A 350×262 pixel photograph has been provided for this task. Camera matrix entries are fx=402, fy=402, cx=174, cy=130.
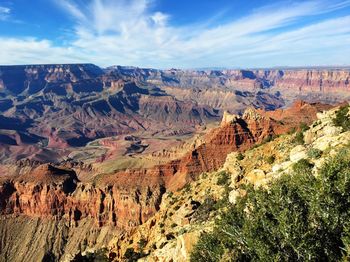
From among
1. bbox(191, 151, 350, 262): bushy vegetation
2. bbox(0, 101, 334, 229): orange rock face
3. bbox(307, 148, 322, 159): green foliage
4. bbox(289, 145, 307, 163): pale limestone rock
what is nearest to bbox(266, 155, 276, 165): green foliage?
bbox(289, 145, 307, 163): pale limestone rock

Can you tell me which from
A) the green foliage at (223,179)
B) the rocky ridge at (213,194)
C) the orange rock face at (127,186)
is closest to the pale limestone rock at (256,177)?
the rocky ridge at (213,194)

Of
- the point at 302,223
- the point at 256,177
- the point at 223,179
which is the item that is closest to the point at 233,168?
the point at 223,179

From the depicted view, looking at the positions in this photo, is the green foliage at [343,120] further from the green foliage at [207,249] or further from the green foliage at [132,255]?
the green foliage at [132,255]

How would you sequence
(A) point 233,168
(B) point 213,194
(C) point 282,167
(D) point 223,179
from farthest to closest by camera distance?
(A) point 233,168 → (D) point 223,179 → (B) point 213,194 → (C) point 282,167

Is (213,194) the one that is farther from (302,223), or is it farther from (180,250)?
(302,223)

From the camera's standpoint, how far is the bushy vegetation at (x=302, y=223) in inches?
908

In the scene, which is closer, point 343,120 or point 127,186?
point 343,120

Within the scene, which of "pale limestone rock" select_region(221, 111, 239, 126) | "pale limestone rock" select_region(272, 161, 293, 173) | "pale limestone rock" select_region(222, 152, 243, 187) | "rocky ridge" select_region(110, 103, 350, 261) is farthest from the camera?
"pale limestone rock" select_region(221, 111, 239, 126)

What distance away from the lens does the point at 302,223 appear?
23328 mm

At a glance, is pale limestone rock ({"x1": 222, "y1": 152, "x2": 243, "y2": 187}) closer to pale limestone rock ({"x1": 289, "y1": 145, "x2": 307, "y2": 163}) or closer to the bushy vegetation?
pale limestone rock ({"x1": 289, "y1": 145, "x2": 307, "y2": 163})

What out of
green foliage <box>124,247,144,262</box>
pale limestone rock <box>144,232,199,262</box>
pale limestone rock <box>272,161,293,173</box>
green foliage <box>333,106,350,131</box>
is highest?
green foliage <box>333,106,350,131</box>

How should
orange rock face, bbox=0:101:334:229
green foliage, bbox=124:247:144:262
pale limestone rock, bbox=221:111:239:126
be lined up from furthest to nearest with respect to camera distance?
pale limestone rock, bbox=221:111:239:126 < orange rock face, bbox=0:101:334:229 < green foliage, bbox=124:247:144:262

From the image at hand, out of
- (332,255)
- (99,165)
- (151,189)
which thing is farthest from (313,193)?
(99,165)

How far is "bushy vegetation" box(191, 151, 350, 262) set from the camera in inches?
908
